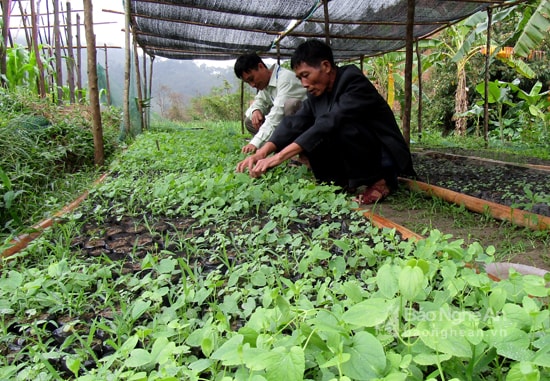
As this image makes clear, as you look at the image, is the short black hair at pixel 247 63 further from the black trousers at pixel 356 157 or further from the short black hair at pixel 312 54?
the black trousers at pixel 356 157

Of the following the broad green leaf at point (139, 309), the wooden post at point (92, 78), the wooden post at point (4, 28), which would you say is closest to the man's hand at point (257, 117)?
the wooden post at point (92, 78)

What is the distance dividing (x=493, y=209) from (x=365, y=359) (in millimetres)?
1965

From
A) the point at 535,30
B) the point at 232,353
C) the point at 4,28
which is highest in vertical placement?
the point at 535,30

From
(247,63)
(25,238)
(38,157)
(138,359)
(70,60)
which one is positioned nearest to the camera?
(138,359)

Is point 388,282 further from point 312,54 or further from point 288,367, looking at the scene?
point 312,54

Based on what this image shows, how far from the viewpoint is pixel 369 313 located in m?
0.80

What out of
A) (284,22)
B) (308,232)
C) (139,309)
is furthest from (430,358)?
(284,22)

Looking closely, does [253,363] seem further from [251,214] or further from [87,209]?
[87,209]

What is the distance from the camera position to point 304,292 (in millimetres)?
1254

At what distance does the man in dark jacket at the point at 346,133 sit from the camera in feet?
8.40

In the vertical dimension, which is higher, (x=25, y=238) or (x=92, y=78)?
(x=92, y=78)

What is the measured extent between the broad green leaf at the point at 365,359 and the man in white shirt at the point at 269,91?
2.60 meters

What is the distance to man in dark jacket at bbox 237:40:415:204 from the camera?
2.56 m

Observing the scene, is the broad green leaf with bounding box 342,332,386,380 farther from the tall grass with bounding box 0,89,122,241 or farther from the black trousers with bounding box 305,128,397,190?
the tall grass with bounding box 0,89,122,241
